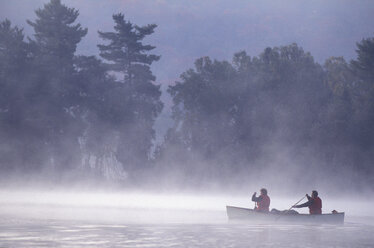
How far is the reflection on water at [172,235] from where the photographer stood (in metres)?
21.9

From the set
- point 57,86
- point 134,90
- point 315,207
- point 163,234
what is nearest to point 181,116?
point 134,90

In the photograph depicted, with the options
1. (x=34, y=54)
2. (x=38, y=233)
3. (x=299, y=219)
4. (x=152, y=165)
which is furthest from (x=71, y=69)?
(x=38, y=233)

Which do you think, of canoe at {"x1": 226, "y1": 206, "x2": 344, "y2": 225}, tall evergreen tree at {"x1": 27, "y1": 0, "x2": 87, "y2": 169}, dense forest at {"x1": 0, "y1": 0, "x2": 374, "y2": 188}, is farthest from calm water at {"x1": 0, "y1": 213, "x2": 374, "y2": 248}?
tall evergreen tree at {"x1": 27, "y1": 0, "x2": 87, "y2": 169}

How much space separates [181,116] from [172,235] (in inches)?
2362

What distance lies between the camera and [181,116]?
8462 centimetres

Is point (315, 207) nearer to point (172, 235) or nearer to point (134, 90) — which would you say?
point (172, 235)

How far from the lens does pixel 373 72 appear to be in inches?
3059

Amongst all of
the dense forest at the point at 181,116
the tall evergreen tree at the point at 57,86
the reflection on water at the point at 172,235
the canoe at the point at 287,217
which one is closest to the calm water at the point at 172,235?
the reflection on water at the point at 172,235

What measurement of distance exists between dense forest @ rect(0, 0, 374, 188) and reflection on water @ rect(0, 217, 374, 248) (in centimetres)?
4355

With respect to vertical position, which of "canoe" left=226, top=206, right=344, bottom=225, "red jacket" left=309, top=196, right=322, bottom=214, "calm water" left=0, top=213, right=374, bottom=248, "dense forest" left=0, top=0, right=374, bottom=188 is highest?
"dense forest" left=0, top=0, right=374, bottom=188

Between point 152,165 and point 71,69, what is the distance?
1348 centimetres

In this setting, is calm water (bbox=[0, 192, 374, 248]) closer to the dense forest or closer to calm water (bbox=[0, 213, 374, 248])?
calm water (bbox=[0, 213, 374, 248])

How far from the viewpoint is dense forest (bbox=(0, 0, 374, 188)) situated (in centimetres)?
7412

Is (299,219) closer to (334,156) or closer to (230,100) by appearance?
(334,156)
